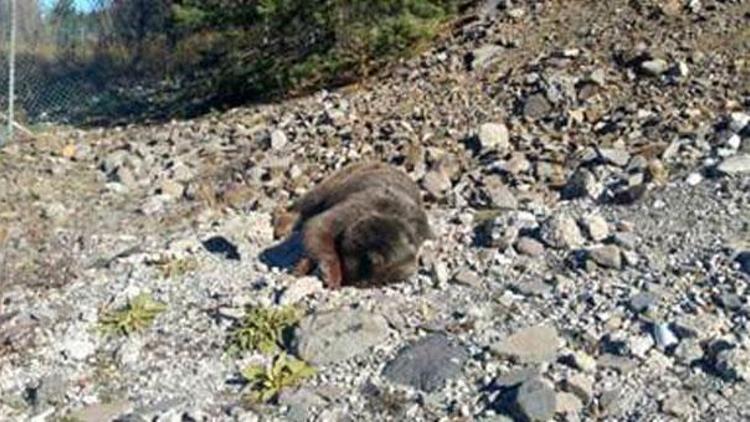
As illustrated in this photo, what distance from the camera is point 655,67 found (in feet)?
27.7

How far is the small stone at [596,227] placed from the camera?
6.22 metres

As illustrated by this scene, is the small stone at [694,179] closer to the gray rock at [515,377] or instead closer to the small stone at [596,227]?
the small stone at [596,227]

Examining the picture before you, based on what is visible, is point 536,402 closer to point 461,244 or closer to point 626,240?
point 626,240

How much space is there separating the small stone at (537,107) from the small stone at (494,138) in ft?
1.01

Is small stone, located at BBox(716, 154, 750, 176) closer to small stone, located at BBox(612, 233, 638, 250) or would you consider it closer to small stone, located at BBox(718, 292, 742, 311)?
small stone, located at BBox(612, 233, 638, 250)

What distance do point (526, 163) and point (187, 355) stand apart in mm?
2766

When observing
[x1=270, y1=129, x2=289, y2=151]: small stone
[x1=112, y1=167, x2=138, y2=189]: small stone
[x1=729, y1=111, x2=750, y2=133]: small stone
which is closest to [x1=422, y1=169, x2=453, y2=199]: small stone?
[x1=270, y1=129, x2=289, y2=151]: small stone

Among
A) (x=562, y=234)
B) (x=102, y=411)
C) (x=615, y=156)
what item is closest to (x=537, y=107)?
(x=615, y=156)

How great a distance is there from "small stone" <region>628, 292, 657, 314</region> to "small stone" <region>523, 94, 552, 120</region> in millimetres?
2925

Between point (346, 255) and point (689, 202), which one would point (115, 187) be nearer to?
point (346, 255)

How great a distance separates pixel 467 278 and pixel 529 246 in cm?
39

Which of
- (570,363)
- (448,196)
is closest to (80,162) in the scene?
(448,196)

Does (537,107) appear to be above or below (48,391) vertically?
below

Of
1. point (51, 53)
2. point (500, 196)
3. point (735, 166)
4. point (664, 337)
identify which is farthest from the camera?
point (51, 53)
